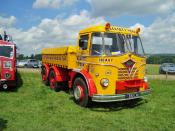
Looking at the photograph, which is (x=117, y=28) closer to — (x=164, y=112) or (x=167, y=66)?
(x=164, y=112)

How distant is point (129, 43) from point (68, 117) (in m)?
3.89

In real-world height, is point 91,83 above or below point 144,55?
below

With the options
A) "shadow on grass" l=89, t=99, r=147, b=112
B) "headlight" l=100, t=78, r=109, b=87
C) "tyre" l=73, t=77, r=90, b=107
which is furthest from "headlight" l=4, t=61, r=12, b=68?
"headlight" l=100, t=78, r=109, b=87

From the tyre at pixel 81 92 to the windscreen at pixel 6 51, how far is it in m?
4.55

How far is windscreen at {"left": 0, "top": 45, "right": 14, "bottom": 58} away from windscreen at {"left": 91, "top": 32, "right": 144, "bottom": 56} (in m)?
5.41

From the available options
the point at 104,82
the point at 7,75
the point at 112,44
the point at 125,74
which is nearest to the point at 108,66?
the point at 104,82

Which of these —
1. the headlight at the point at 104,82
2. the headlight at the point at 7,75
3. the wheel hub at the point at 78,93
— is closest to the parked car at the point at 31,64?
the headlight at the point at 7,75

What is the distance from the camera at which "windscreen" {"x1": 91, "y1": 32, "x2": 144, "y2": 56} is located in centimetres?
1053

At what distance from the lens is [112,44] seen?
424 inches

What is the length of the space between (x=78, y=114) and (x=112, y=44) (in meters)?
2.91

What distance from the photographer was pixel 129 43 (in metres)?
11.2

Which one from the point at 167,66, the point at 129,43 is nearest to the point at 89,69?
the point at 129,43

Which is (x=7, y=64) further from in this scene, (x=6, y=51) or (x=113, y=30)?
(x=113, y=30)

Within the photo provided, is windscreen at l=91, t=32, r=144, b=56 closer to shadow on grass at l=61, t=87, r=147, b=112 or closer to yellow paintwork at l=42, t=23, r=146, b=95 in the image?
yellow paintwork at l=42, t=23, r=146, b=95
